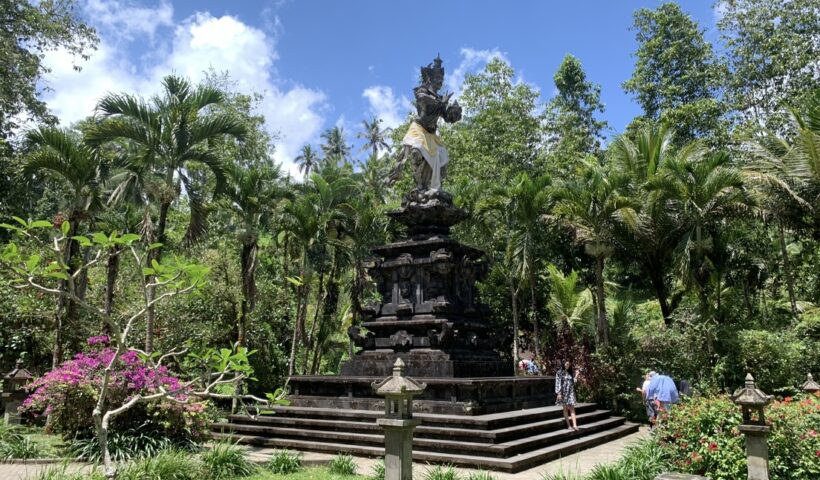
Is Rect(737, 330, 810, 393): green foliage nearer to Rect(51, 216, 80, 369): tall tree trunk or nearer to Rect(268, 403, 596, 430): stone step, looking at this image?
Rect(268, 403, 596, 430): stone step

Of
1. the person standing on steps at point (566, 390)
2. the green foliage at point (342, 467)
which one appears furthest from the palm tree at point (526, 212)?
the green foliage at point (342, 467)

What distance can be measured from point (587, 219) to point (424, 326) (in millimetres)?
6790

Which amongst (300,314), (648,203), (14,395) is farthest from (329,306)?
(648,203)

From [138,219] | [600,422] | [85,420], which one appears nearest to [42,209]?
[138,219]

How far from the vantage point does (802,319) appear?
52.9 feet

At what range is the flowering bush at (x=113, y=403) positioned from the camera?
9.33 meters

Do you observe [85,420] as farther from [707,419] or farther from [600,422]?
[600,422]

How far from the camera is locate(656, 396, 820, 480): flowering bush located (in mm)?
6605

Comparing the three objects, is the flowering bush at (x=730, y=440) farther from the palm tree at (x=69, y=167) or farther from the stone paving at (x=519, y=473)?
the palm tree at (x=69, y=167)

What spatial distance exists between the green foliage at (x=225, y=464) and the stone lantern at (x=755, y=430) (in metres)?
6.02

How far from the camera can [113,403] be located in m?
9.34

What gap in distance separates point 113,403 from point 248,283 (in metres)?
7.85

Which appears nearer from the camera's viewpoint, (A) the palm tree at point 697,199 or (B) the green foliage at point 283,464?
(B) the green foliage at point 283,464

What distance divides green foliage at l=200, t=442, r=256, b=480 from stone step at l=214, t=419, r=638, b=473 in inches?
19.5
